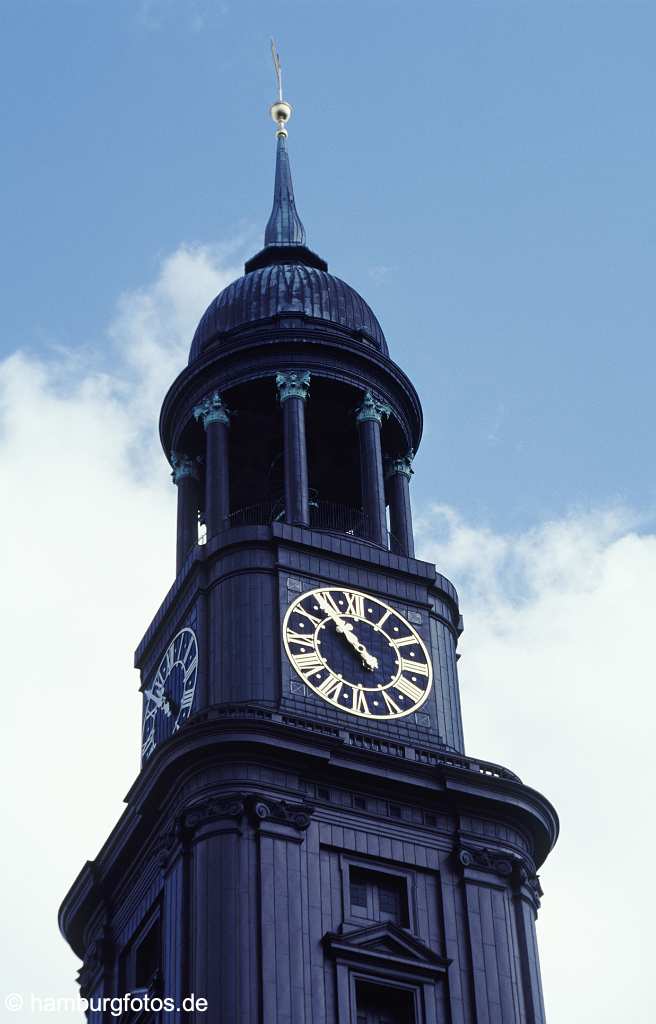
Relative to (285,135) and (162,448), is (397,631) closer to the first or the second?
(162,448)

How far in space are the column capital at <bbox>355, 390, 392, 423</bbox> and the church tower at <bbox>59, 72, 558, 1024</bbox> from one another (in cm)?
6

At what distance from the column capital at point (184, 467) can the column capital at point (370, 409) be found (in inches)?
201

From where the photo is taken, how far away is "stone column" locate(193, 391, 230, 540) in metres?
68.2

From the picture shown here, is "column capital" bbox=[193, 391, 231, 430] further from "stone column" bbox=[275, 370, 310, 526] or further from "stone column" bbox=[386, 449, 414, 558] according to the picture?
"stone column" bbox=[386, 449, 414, 558]

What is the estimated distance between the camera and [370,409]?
71.4 metres

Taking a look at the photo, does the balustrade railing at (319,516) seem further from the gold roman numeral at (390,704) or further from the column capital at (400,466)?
the gold roman numeral at (390,704)

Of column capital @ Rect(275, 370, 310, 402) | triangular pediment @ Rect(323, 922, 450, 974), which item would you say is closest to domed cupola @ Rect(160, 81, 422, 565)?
column capital @ Rect(275, 370, 310, 402)

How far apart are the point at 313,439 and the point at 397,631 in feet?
33.3

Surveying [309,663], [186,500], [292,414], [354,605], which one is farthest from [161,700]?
[292,414]

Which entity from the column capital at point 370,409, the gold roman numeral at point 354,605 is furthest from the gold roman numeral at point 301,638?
the column capital at point 370,409

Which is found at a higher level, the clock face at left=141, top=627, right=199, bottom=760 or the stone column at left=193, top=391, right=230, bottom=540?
the stone column at left=193, top=391, right=230, bottom=540

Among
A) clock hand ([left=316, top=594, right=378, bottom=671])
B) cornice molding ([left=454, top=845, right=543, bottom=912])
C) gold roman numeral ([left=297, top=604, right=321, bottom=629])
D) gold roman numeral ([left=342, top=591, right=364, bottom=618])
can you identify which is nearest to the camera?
cornice molding ([left=454, top=845, right=543, bottom=912])

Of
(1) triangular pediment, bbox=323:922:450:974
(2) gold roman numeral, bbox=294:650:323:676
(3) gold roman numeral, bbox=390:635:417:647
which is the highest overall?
(3) gold roman numeral, bbox=390:635:417:647

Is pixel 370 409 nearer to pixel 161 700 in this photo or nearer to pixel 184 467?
pixel 184 467
